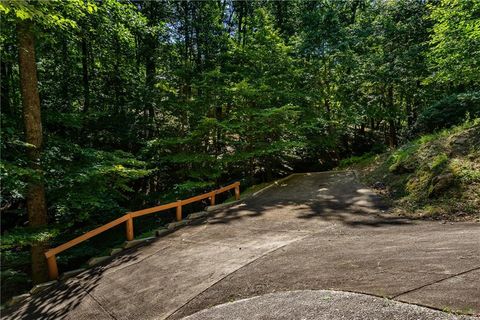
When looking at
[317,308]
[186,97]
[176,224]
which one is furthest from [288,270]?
[186,97]

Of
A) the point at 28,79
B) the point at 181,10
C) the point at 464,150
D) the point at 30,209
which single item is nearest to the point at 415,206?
the point at 464,150

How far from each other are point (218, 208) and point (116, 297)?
17.0 ft

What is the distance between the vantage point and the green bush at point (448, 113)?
35.0 feet

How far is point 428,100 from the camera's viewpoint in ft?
52.3

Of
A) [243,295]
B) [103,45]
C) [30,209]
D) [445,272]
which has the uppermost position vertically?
[103,45]

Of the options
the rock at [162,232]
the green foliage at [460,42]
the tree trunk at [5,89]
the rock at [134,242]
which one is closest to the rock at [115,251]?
the rock at [134,242]

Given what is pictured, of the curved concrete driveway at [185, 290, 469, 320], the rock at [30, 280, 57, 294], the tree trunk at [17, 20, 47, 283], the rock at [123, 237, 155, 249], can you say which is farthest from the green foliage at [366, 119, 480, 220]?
the tree trunk at [17, 20, 47, 283]

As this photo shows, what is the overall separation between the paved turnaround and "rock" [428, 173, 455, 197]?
48.9 inches

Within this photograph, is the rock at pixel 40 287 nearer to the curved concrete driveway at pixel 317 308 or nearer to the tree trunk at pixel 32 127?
the tree trunk at pixel 32 127

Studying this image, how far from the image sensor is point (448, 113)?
11.5 m

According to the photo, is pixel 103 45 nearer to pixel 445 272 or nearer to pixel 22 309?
pixel 22 309

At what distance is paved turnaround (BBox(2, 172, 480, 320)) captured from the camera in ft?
11.1

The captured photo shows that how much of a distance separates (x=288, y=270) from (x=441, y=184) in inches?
191

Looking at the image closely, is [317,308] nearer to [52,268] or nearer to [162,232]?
[162,232]
